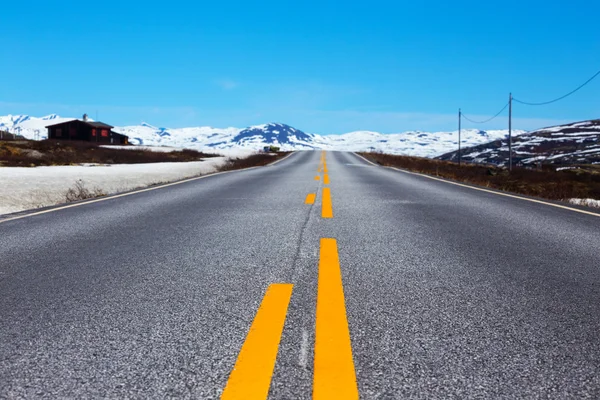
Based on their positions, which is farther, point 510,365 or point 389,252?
point 389,252

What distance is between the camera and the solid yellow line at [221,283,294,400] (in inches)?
76.3

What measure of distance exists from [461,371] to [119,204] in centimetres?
797

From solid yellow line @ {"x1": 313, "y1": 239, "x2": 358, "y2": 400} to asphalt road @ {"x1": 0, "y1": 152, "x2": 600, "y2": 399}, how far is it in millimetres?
13

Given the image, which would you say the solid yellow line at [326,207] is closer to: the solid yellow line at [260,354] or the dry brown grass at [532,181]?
the solid yellow line at [260,354]

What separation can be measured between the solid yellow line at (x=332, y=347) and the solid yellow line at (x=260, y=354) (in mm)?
210

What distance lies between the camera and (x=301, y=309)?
2936 millimetres

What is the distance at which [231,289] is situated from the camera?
3.40 meters

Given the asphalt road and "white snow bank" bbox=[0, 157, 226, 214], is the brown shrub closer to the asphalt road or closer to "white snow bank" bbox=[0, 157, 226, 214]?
"white snow bank" bbox=[0, 157, 226, 214]

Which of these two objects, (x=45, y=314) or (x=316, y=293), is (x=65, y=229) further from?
(x=316, y=293)

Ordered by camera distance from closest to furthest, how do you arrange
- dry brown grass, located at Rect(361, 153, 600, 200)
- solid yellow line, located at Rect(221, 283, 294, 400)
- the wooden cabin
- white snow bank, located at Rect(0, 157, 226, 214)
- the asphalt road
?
solid yellow line, located at Rect(221, 283, 294, 400)
the asphalt road
white snow bank, located at Rect(0, 157, 226, 214)
dry brown grass, located at Rect(361, 153, 600, 200)
the wooden cabin

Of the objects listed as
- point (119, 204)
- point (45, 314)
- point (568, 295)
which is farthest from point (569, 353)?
point (119, 204)

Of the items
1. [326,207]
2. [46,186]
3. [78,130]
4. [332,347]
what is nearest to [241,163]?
[46,186]

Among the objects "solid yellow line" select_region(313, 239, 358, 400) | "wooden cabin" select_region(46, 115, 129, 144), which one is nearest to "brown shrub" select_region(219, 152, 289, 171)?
"solid yellow line" select_region(313, 239, 358, 400)

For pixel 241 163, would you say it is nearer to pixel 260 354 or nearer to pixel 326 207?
pixel 326 207
